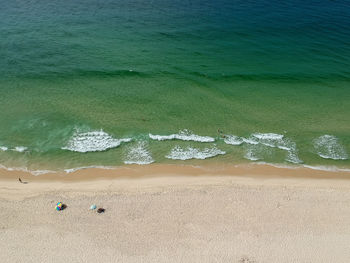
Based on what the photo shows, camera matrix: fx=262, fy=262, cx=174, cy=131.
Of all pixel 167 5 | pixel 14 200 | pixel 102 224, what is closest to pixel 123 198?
pixel 102 224

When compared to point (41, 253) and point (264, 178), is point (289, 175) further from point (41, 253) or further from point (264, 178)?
point (41, 253)

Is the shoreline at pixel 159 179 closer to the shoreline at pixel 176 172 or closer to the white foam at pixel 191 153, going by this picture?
the shoreline at pixel 176 172

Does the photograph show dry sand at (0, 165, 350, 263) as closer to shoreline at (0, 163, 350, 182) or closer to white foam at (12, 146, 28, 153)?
shoreline at (0, 163, 350, 182)

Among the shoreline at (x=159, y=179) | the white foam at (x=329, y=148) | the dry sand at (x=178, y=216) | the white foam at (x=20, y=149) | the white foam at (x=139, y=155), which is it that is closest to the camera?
the dry sand at (x=178, y=216)

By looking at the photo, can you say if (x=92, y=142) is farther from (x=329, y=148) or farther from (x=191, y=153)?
(x=329, y=148)

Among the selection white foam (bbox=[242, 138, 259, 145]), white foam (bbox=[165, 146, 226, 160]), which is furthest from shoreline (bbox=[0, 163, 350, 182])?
white foam (bbox=[242, 138, 259, 145])

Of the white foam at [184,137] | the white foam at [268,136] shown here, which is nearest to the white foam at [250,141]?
the white foam at [268,136]

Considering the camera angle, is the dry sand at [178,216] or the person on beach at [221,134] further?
the person on beach at [221,134]
